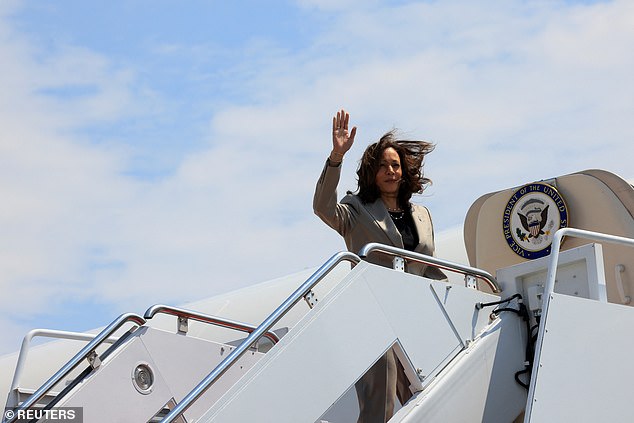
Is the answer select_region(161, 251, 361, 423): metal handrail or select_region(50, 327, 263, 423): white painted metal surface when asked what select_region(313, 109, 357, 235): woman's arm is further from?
select_region(50, 327, 263, 423): white painted metal surface

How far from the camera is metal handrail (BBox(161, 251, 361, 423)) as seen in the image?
5.00m

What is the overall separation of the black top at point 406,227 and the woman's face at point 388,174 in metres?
0.15

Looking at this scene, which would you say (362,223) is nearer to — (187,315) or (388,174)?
(388,174)

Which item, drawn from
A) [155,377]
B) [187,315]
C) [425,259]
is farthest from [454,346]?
[155,377]

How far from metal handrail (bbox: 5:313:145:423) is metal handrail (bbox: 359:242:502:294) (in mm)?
2078

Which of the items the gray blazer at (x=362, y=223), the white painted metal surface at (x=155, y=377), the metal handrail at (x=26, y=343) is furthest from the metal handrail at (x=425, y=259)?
the metal handrail at (x=26, y=343)

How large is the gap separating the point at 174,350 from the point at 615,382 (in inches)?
125

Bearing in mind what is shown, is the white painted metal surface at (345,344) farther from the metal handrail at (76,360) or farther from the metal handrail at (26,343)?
the metal handrail at (26,343)

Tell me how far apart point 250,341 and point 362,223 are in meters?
1.33

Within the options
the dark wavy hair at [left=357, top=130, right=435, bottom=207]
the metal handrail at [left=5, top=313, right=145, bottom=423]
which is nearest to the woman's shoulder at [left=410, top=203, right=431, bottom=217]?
the dark wavy hair at [left=357, top=130, right=435, bottom=207]

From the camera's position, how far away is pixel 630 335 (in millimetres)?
5668

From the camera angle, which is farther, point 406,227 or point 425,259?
point 406,227

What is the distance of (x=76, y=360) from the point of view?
6.54 metres

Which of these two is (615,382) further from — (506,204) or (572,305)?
(506,204)
